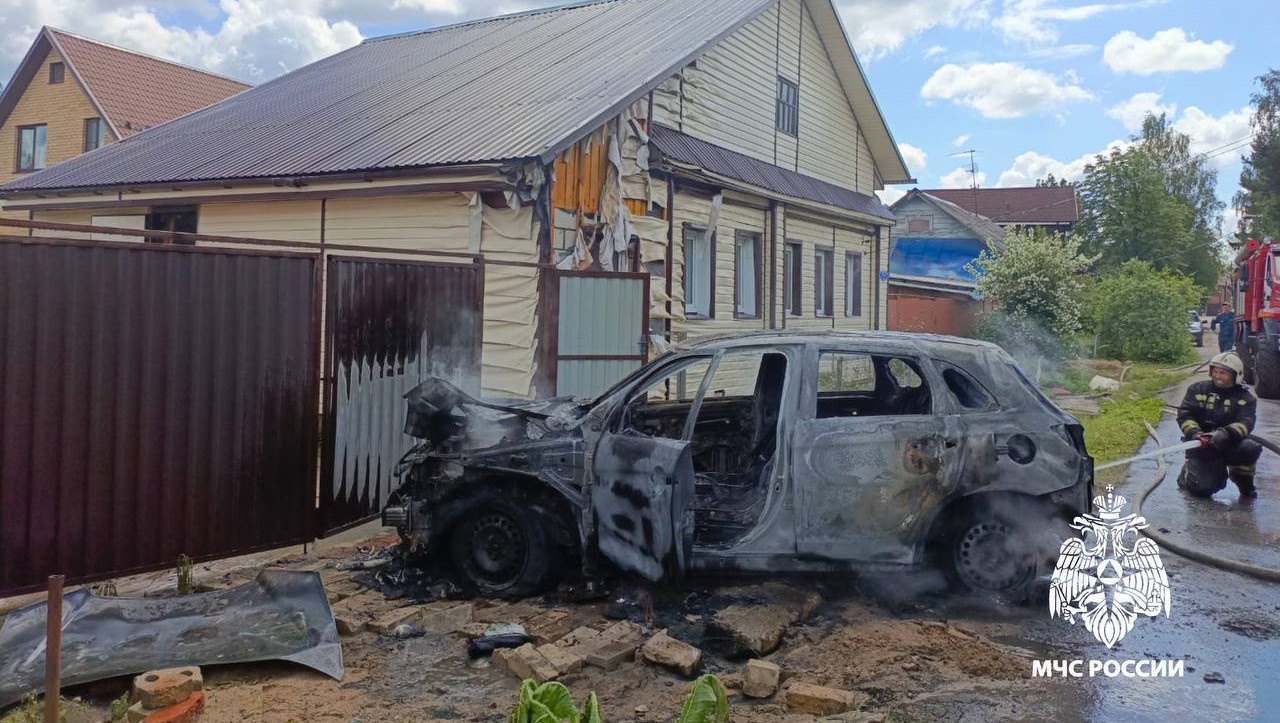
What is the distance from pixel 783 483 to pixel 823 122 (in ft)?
47.0

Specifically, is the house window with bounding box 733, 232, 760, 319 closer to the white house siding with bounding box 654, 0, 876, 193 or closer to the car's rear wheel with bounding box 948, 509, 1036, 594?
the white house siding with bounding box 654, 0, 876, 193

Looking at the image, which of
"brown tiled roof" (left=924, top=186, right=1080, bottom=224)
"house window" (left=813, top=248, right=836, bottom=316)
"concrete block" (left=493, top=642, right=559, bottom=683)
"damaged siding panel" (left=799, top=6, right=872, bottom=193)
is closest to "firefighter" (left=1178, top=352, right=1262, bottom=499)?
"concrete block" (left=493, top=642, right=559, bottom=683)

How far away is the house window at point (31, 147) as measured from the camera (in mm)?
29312

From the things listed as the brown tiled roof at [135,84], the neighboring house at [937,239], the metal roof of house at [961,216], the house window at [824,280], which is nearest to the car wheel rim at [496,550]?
the house window at [824,280]

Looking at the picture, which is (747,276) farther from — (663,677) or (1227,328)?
(1227,328)

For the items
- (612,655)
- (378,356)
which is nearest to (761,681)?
(612,655)

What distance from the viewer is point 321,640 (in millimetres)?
4387

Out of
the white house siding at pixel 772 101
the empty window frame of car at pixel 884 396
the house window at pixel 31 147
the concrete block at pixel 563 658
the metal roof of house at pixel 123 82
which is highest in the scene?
the metal roof of house at pixel 123 82

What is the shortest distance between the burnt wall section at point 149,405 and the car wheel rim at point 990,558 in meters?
4.18

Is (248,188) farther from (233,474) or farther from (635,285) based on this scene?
(233,474)

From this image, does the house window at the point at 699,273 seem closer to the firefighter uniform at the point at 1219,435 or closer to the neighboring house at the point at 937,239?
the firefighter uniform at the point at 1219,435

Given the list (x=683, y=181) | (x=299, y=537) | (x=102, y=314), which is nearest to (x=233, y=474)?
(x=299, y=537)

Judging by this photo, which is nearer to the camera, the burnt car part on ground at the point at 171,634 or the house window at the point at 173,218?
the burnt car part on ground at the point at 171,634

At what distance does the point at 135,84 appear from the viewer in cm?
2898
